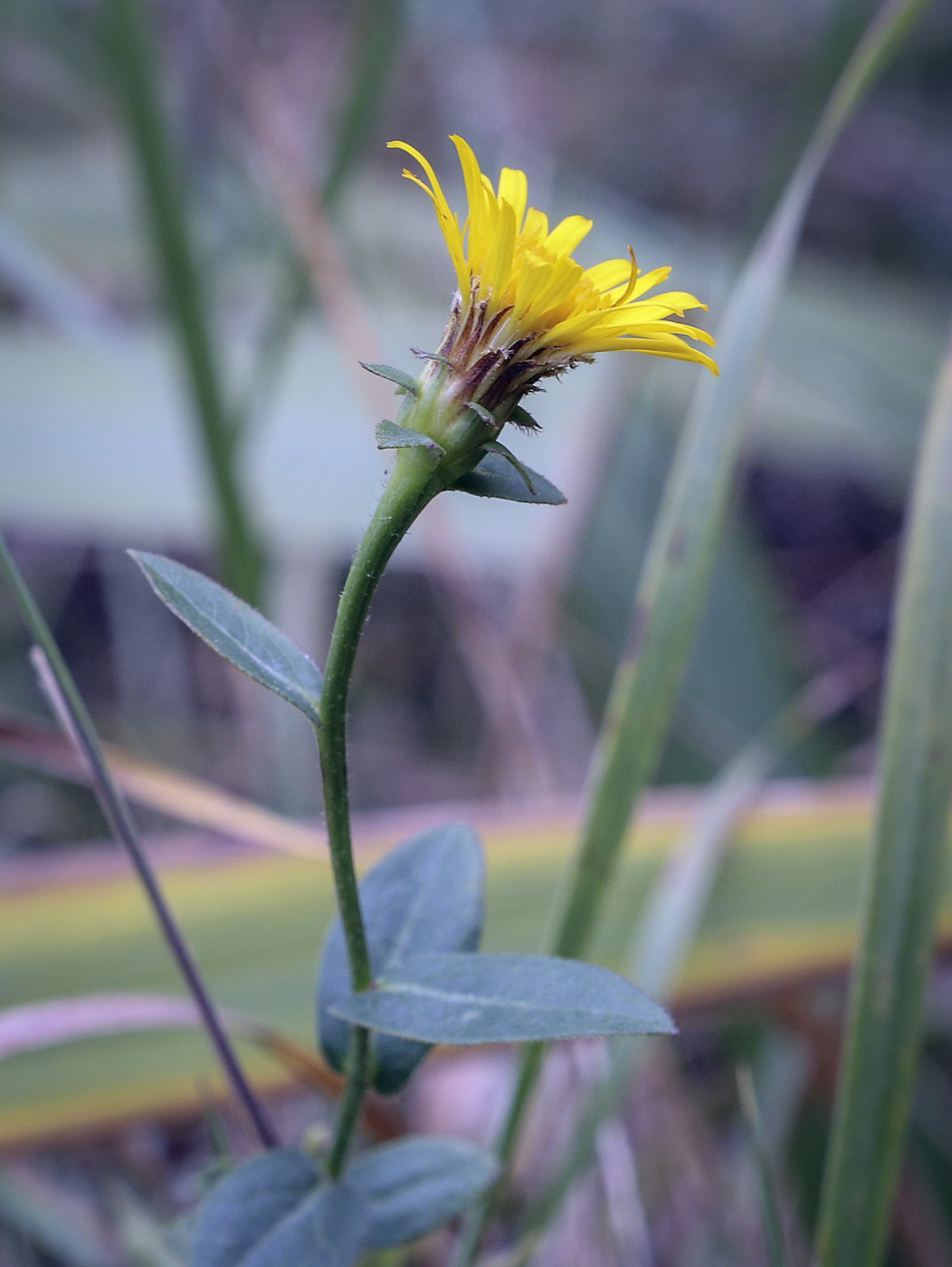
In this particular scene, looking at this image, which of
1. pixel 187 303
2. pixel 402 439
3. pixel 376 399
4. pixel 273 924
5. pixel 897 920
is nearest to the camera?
pixel 402 439

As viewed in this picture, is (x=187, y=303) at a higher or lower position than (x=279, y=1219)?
higher

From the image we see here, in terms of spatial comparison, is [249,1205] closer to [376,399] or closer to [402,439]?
[402,439]

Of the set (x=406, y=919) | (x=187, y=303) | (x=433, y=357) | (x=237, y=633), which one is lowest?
(x=406, y=919)

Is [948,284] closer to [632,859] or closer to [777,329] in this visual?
[777,329]

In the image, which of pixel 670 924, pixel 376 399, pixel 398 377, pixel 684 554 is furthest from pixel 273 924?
pixel 376 399

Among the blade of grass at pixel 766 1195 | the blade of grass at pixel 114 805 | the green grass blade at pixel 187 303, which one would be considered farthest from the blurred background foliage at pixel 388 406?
the blade of grass at pixel 766 1195

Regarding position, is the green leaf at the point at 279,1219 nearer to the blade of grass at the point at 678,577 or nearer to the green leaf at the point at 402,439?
the blade of grass at the point at 678,577

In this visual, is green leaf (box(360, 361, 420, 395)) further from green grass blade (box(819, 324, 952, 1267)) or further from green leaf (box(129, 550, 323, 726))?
green grass blade (box(819, 324, 952, 1267))

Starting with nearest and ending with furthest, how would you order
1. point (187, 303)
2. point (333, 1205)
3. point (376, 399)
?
point (333, 1205), point (187, 303), point (376, 399)

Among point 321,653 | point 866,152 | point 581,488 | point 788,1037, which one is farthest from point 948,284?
point 788,1037
